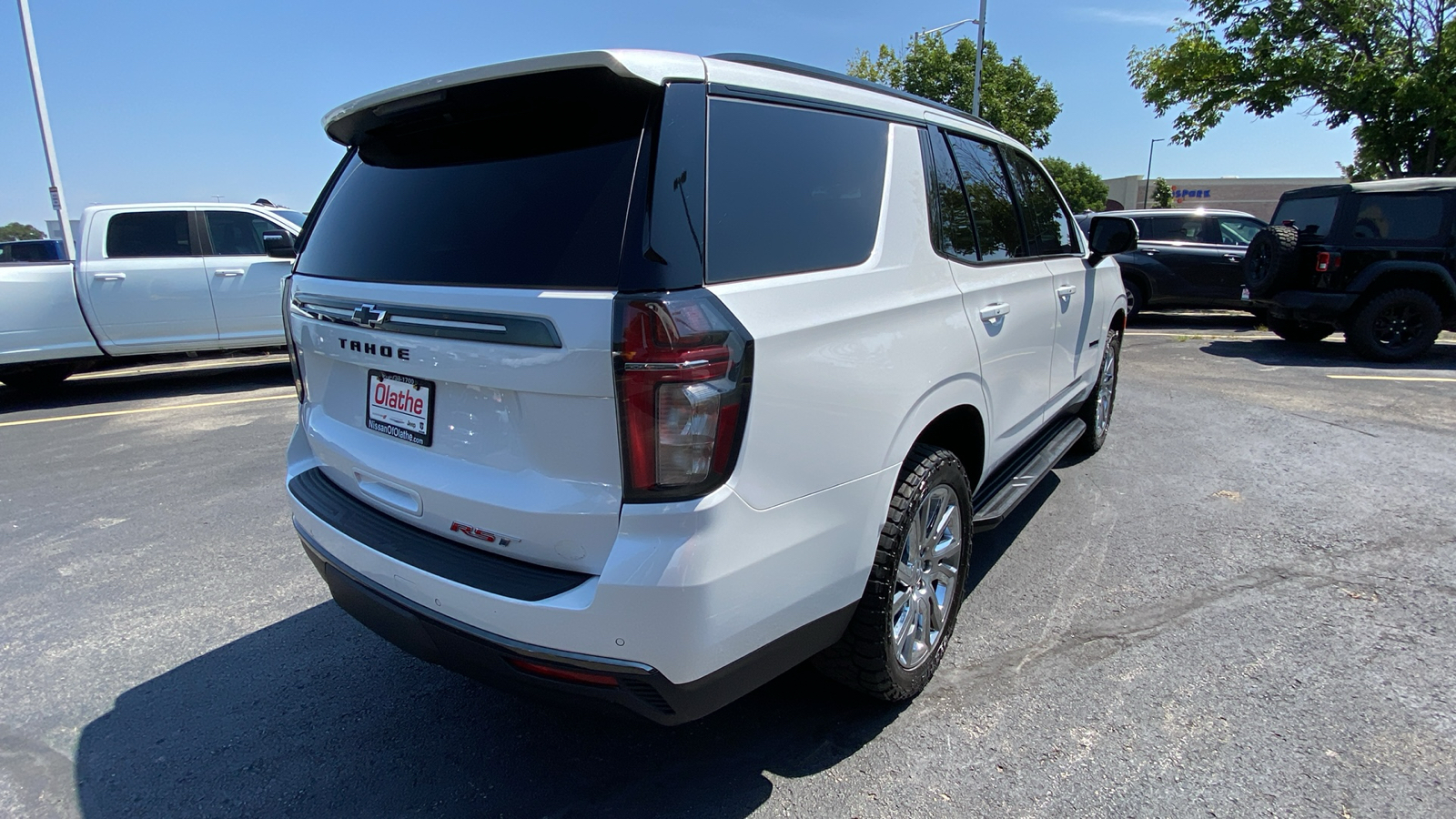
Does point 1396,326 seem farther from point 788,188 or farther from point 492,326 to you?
point 492,326

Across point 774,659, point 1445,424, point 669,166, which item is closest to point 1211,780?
point 774,659

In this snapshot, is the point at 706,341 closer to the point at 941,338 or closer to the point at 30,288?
the point at 941,338

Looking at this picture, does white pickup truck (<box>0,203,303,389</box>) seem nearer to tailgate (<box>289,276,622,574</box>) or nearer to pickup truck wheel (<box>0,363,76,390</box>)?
pickup truck wheel (<box>0,363,76,390</box>)

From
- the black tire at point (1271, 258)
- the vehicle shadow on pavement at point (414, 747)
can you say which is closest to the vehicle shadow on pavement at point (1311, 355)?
the black tire at point (1271, 258)

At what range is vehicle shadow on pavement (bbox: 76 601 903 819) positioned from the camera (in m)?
2.18

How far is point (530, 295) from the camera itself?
1741 mm

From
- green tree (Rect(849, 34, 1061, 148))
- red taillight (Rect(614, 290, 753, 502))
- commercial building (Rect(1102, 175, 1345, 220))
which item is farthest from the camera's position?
commercial building (Rect(1102, 175, 1345, 220))

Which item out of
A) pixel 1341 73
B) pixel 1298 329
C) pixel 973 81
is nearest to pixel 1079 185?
pixel 973 81

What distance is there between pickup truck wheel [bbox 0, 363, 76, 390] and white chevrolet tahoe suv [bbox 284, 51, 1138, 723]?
301 inches

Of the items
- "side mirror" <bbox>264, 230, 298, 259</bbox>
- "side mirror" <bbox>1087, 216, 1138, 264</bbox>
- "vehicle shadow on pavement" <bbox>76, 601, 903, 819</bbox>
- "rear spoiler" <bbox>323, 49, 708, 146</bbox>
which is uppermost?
"rear spoiler" <bbox>323, 49, 708, 146</bbox>

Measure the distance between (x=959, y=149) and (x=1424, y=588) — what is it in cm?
267

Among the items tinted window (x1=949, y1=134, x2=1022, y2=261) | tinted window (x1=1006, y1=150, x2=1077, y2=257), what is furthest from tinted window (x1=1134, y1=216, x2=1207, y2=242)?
tinted window (x1=949, y1=134, x2=1022, y2=261)

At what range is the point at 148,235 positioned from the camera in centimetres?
768

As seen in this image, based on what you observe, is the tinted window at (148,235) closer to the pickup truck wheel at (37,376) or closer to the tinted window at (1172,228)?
the pickup truck wheel at (37,376)
